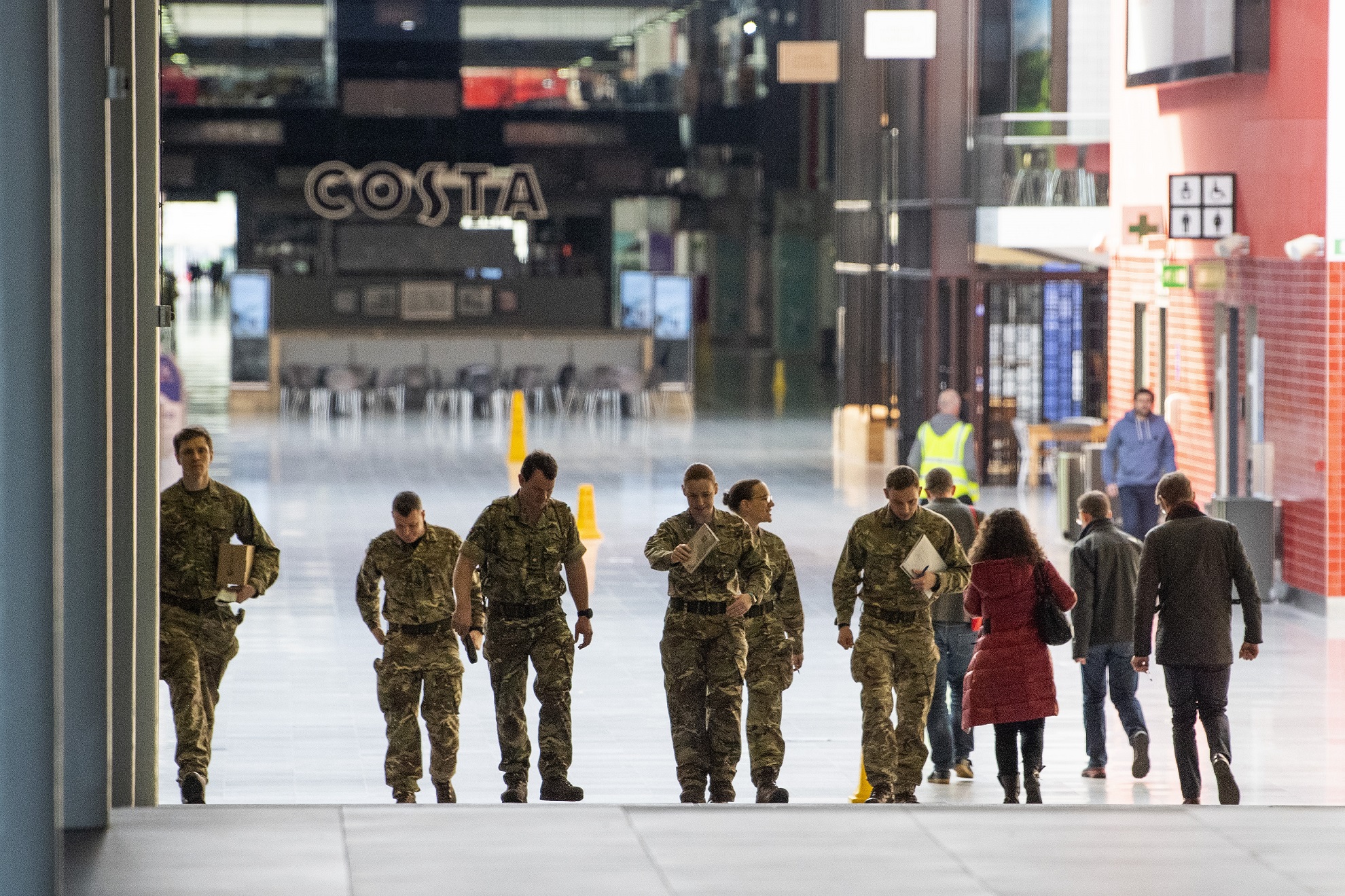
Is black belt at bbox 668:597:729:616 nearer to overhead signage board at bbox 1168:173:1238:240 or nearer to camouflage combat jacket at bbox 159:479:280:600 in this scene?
camouflage combat jacket at bbox 159:479:280:600

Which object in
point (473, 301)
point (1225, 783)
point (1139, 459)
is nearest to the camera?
point (1225, 783)

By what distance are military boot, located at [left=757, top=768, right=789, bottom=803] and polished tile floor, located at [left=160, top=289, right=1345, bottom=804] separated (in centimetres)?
71

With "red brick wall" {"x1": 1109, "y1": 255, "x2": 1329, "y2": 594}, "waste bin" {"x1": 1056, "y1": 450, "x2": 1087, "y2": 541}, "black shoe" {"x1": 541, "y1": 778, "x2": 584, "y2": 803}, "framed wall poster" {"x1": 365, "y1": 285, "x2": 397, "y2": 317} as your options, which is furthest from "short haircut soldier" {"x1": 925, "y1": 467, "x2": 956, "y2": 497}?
"framed wall poster" {"x1": 365, "y1": 285, "x2": 397, "y2": 317}

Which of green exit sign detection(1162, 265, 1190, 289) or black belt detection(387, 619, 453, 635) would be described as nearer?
black belt detection(387, 619, 453, 635)

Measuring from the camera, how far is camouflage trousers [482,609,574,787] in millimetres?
9617

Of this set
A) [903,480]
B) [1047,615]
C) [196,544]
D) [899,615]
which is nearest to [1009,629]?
[1047,615]

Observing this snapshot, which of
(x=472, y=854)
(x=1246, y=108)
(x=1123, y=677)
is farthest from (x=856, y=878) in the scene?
(x=1246, y=108)

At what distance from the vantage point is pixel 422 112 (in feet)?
142

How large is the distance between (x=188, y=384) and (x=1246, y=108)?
26.3 metres

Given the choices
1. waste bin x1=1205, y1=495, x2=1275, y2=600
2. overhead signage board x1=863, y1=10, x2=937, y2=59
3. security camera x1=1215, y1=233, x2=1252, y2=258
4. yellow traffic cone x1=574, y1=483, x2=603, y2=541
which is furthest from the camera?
overhead signage board x1=863, y1=10, x2=937, y2=59

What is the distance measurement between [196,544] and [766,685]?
2.70 metres

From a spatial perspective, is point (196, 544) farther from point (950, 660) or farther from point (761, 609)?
point (950, 660)

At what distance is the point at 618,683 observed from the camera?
13.5 m

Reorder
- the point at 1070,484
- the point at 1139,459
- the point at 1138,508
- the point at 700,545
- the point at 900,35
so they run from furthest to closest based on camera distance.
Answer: the point at 900,35
the point at 1070,484
the point at 1138,508
the point at 1139,459
the point at 700,545
